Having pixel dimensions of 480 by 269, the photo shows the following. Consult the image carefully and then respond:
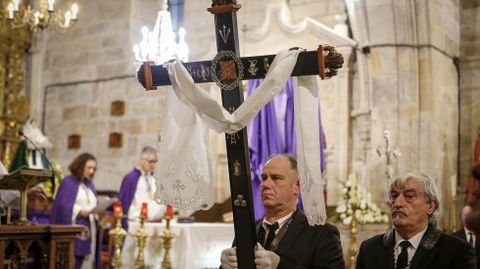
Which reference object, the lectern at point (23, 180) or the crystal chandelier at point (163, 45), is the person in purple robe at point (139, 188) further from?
the lectern at point (23, 180)

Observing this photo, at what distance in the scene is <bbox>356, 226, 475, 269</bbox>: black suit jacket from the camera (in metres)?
3.06

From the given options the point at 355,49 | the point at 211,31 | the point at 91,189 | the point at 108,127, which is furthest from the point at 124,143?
the point at 355,49

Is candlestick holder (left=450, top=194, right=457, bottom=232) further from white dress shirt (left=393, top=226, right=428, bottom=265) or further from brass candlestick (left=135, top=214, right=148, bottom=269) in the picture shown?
white dress shirt (left=393, top=226, right=428, bottom=265)

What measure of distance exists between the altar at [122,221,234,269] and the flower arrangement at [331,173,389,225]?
4.45 ft

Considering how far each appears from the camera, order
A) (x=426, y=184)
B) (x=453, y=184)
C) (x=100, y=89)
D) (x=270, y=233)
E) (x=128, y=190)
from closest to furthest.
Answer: (x=426, y=184), (x=270, y=233), (x=128, y=190), (x=453, y=184), (x=100, y=89)

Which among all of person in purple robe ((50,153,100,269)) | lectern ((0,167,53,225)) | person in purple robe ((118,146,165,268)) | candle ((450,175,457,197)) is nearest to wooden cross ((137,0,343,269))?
lectern ((0,167,53,225))

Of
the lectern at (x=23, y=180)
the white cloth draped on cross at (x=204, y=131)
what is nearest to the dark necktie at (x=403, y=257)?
the white cloth draped on cross at (x=204, y=131)

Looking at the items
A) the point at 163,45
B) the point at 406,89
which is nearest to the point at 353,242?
the point at 406,89

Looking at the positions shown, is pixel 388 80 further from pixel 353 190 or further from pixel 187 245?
pixel 187 245

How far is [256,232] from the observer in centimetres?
326

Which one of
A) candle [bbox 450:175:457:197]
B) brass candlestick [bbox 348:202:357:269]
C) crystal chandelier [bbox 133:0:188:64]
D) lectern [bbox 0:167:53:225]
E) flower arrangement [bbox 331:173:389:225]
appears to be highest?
crystal chandelier [bbox 133:0:188:64]

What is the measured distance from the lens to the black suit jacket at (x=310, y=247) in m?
3.24

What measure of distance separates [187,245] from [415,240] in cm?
365

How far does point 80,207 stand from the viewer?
7.54 metres
